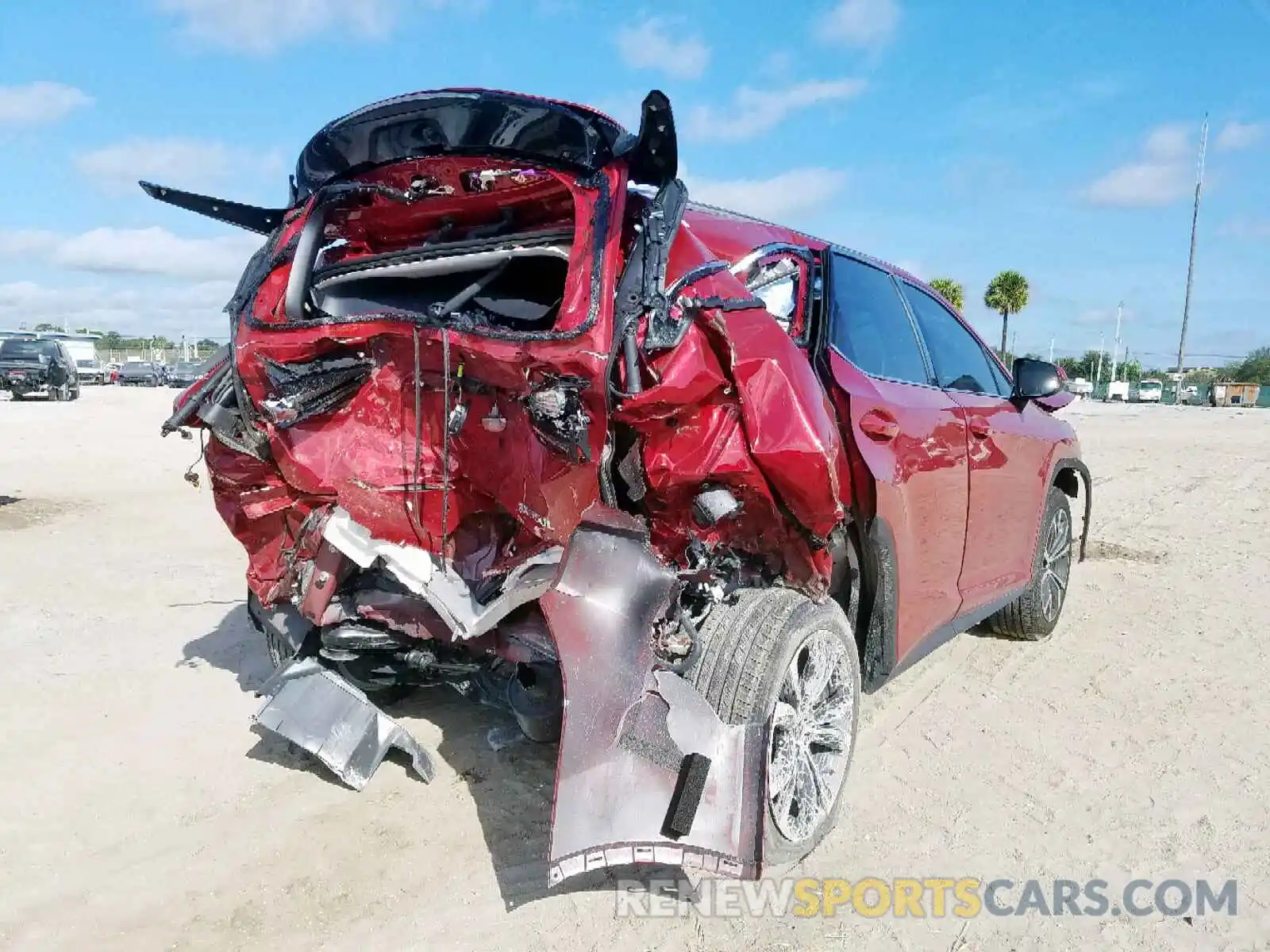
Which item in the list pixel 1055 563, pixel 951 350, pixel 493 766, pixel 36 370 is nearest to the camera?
pixel 493 766

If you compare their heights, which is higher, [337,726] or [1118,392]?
[1118,392]

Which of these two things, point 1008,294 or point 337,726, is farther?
point 1008,294

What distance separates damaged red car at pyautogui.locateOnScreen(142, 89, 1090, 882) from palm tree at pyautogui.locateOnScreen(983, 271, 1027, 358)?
170 ft

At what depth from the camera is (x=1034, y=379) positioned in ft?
14.6

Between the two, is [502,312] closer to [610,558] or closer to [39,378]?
[610,558]

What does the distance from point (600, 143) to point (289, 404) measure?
53.2 inches

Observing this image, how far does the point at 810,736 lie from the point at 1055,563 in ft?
9.76

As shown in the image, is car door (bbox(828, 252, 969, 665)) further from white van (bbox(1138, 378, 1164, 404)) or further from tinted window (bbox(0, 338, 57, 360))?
white van (bbox(1138, 378, 1164, 404))

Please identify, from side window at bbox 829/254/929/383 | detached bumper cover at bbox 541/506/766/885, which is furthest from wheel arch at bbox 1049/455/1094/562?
detached bumper cover at bbox 541/506/766/885

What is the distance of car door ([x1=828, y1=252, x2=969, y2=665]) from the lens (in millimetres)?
3047

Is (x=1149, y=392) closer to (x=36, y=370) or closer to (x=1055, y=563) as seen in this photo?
(x=36, y=370)

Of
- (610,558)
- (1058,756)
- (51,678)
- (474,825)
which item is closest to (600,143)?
(610,558)

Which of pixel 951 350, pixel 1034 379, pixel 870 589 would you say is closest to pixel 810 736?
pixel 870 589

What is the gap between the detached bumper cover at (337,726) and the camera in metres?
3.34
